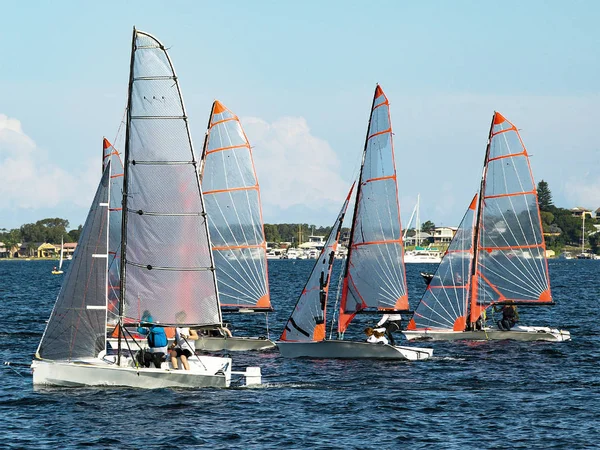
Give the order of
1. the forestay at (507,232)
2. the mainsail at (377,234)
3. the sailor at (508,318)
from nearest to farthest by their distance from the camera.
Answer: the mainsail at (377,234)
the forestay at (507,232)
the sailor at (508,318)

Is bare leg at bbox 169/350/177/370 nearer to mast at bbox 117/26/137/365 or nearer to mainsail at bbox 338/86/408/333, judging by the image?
mast at bbox 117/26/137/365

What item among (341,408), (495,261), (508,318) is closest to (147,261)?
(341,408)

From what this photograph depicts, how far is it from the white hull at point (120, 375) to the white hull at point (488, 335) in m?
17.6

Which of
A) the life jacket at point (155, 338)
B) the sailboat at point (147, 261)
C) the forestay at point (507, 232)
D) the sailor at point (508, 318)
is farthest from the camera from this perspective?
the sailor at point (508, 318)

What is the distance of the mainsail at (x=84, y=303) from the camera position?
108ft

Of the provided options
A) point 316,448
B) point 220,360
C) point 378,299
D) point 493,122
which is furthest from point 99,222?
point 493,122

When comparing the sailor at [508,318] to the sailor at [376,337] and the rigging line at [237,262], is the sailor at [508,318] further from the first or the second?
the rigging line at [237,262]

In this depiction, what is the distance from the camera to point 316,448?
26.5m

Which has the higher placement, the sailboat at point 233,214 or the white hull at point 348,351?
the sailboat at point 233,214

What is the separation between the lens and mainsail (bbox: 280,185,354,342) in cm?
4166

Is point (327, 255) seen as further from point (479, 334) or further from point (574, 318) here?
point (574, 318)

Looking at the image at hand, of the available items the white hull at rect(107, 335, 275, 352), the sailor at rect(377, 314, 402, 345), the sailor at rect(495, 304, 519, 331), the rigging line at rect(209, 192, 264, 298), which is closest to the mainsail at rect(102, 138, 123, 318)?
the white hull at rect(107, 335, 275, 352)

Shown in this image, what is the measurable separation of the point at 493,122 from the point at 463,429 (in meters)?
24.5

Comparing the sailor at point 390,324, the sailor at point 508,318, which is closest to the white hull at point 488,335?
the sailor at point 508,318
